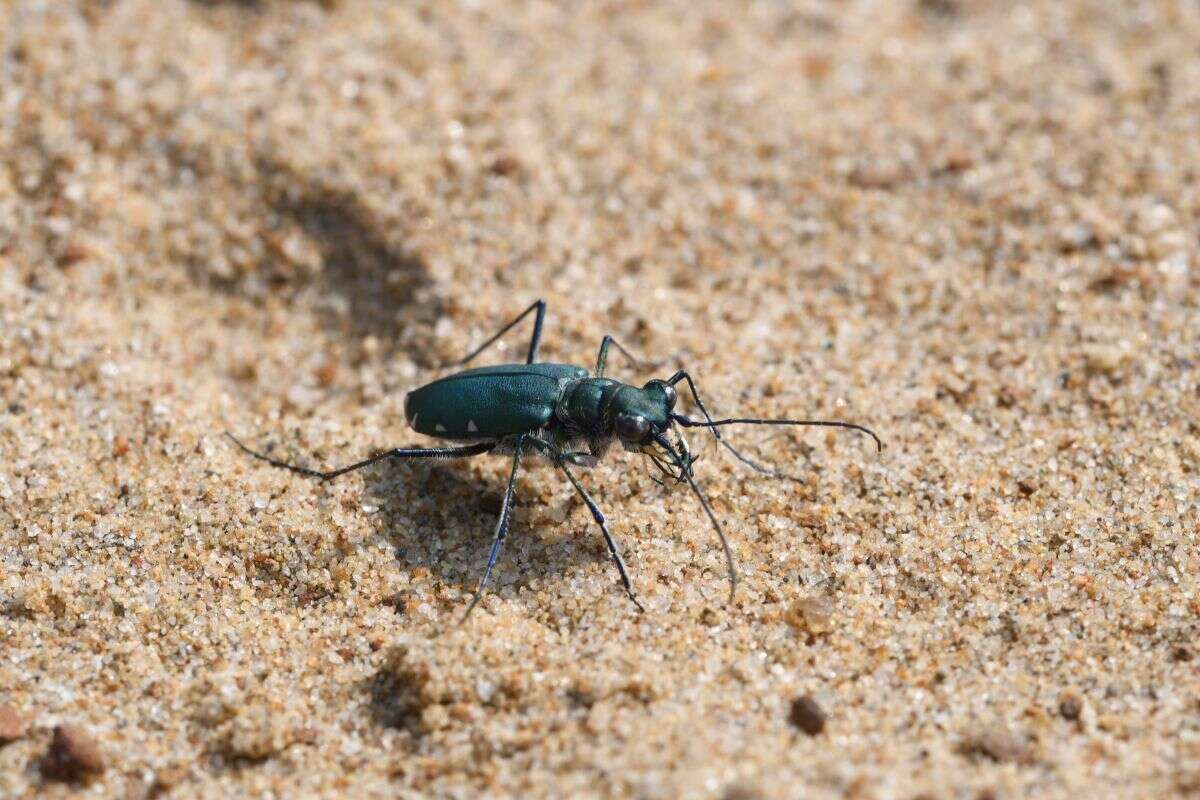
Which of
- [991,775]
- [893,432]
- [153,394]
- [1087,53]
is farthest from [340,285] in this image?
[1087,53]

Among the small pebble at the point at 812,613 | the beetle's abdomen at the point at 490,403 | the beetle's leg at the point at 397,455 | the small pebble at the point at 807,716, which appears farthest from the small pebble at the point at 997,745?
the beetle's leg at the point at 397,455

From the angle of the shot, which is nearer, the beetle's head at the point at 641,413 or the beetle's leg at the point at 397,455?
the beetle's head at the point at 641,413

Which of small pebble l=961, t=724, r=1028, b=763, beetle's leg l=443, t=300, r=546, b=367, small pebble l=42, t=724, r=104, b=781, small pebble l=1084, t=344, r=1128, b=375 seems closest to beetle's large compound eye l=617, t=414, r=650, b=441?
beetle's leg l=443, t=300, r=546, b=367

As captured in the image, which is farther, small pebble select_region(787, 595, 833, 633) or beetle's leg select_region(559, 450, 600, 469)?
beetle's leg select_region(559, 450, 600, 469)

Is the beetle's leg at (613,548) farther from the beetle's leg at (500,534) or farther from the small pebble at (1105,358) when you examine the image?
the small pebble at (1105,358)

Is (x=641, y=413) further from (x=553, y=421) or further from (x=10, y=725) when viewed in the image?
(x=10, y=725)

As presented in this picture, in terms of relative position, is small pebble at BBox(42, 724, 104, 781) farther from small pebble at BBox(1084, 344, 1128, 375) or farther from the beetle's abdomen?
small pebble at BBox(1084, 344, 1128, 375)
